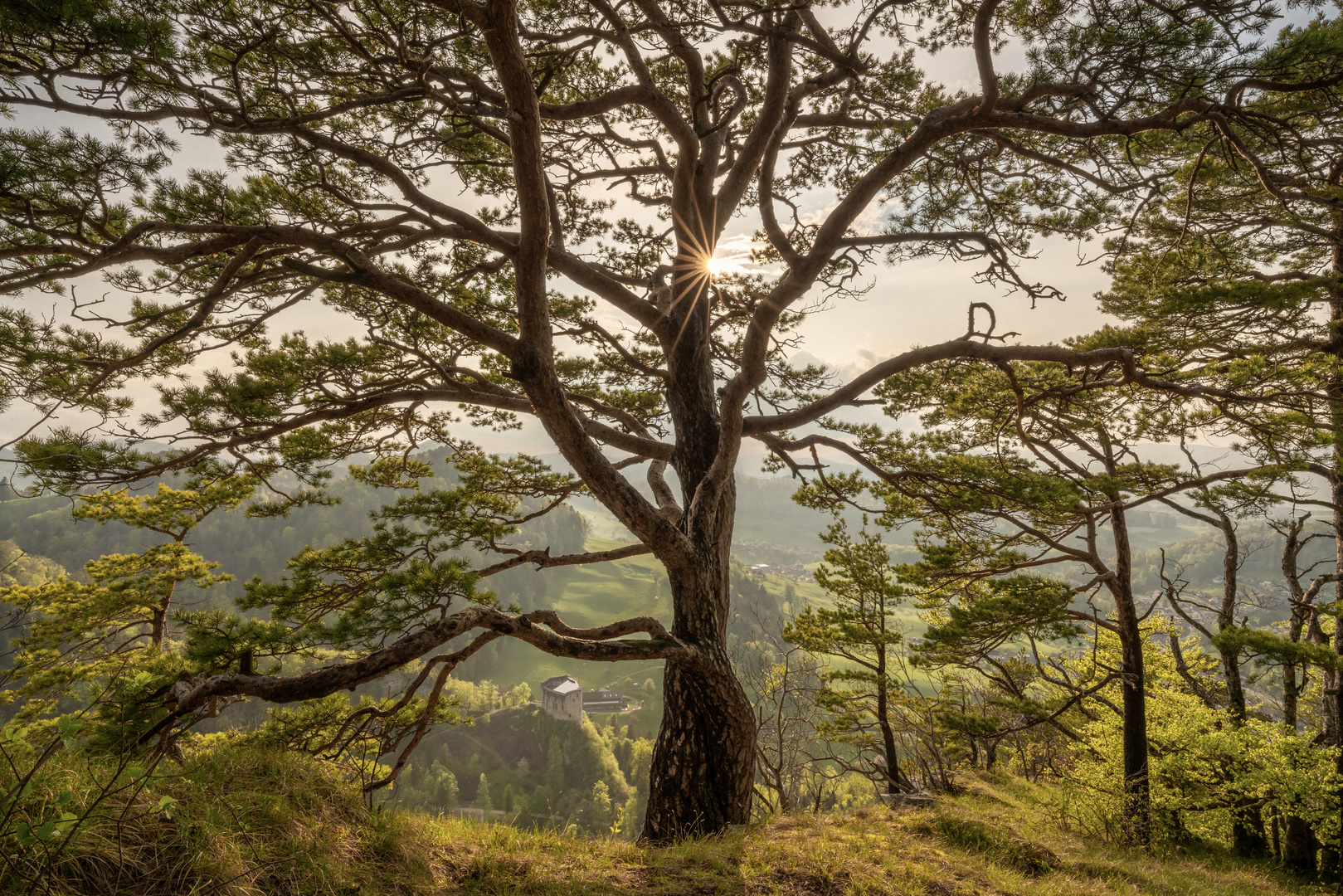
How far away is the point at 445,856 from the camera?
2762mm

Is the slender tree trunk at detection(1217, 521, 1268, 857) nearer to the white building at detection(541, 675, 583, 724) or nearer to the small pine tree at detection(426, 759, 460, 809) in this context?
the small pine tree at detection(426, 759, 460, 809)

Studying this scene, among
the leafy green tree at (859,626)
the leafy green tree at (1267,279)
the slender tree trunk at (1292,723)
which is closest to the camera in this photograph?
the leafy green tree at (1267,279)

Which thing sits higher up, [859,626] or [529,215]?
[529,215]

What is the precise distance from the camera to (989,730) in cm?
769

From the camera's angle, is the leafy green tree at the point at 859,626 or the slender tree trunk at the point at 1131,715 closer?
the slender tree trunk at the point at 1131,715

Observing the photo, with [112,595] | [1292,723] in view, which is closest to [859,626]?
[1292,723]

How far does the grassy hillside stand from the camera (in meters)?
1.82

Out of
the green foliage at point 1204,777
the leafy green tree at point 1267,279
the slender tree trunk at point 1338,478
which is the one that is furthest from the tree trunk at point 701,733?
the green foliage at point 1204,777

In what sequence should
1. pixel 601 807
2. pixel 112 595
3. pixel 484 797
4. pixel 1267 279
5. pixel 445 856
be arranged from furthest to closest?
pixel 484 797 → pixel 601 807 → pixel 112 595 → pixel 1267 279 → pixel 445 856

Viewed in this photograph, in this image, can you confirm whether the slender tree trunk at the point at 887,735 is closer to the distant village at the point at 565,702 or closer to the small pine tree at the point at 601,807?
the small pine tree at the point at 601,807

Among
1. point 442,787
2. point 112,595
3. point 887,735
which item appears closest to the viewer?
point 112,595

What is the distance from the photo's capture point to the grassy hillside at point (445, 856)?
1819 millimetres

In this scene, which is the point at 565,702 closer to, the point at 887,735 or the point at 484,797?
the point at 484,797

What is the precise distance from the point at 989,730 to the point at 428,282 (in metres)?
9.89
